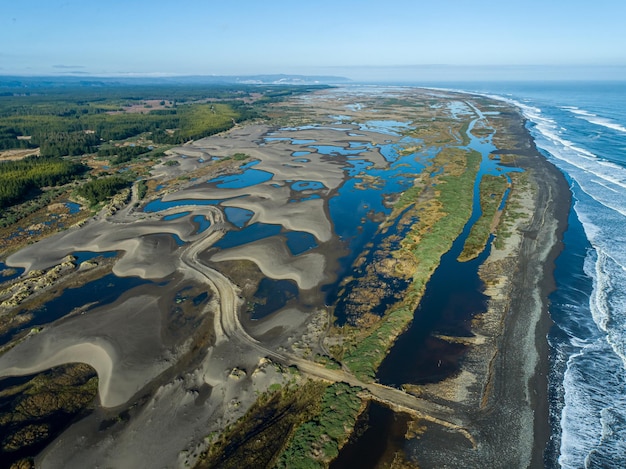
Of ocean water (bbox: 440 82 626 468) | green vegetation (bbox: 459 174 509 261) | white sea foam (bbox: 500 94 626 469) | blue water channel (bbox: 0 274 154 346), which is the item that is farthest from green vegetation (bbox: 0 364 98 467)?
green vegetation (bbox: 459 174 509 261)

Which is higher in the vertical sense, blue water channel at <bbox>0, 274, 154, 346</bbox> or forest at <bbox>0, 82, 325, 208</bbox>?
forest at <bbox>0, 82, 325, 208</bbox>

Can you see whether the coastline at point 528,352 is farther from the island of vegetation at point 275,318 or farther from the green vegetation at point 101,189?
the green vegetation at point 101,189

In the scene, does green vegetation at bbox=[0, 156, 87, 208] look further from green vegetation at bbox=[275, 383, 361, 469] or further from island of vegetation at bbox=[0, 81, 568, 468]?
green vegetation at bbox=[275, 383, 361, 469]

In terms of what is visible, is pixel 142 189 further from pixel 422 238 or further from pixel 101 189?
A: pixel 422 238

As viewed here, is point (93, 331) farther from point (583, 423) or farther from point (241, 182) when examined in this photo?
point (241, 182)

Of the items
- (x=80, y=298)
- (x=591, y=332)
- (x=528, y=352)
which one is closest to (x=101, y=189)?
(x=80, y=298)

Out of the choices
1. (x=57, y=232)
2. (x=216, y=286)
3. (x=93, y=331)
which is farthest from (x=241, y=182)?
(x=93, y=331)
